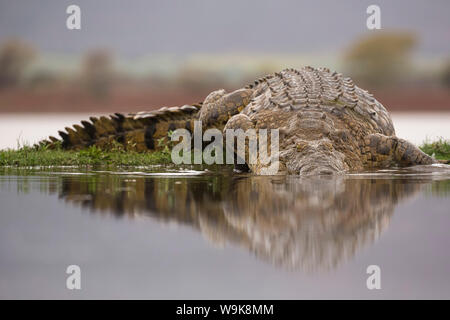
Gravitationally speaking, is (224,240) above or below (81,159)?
below

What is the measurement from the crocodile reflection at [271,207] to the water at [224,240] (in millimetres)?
10

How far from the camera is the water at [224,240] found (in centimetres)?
256

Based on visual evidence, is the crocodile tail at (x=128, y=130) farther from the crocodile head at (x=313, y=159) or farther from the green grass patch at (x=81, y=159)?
the crocodile head at (x=313, y=159)

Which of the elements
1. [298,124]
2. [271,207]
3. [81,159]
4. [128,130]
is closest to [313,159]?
[298,124]

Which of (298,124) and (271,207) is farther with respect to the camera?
(298,124)

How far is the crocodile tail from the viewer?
34.9 ft

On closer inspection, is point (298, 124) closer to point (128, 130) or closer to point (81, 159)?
point (81, 159)

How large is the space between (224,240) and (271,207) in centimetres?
112

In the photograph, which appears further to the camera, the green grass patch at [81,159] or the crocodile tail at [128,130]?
the crocodile tail at [128,130]

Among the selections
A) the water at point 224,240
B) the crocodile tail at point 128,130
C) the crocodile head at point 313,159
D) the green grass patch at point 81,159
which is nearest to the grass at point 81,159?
the green grass patch at point 81,159

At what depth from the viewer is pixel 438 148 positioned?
413 inches

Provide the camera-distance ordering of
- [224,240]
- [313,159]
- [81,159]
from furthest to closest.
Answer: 1. [81,159]
2. [313,159]
3. [224,240]

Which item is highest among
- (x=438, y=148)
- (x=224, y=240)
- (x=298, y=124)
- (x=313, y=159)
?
(x=298, y=124)

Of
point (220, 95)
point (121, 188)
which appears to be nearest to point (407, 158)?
point (220, 95)
